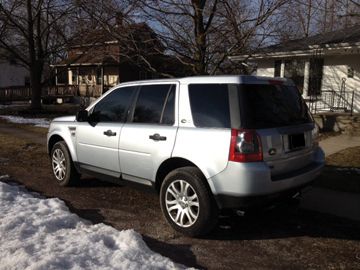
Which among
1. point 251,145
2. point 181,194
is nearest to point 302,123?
point 251,145

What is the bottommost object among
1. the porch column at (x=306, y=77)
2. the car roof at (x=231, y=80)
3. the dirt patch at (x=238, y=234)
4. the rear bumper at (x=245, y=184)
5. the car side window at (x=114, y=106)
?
the dirt patch at (x=238, y=234)

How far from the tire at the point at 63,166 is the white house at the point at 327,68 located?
1041 centimetres

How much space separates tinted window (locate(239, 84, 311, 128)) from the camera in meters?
4.54

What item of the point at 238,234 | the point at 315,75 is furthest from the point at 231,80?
the point at 315,75

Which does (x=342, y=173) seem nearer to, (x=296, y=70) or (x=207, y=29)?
(x=207, y=29)

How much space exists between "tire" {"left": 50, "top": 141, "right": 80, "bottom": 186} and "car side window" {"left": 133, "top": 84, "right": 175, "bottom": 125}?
5.88 feet

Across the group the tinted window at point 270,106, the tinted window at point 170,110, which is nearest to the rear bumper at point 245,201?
the tinted window at point 270,106

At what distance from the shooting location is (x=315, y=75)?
59.0ft

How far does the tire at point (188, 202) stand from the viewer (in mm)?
4688

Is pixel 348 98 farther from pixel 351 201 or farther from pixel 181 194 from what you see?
pixel 181 194

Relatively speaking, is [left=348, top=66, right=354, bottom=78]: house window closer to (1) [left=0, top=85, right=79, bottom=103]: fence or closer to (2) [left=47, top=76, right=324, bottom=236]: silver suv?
(2) [left=47, top=76, right=324, bottom=236]: silver suv

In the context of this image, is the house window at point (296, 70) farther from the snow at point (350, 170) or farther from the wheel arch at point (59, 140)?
the wheel arch at point (59, 140)

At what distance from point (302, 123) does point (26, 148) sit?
8.21 meters

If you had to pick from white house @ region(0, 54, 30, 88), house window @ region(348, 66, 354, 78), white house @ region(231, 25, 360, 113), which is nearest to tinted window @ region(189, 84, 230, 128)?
white house @ region(231, 25, 360, 113)
